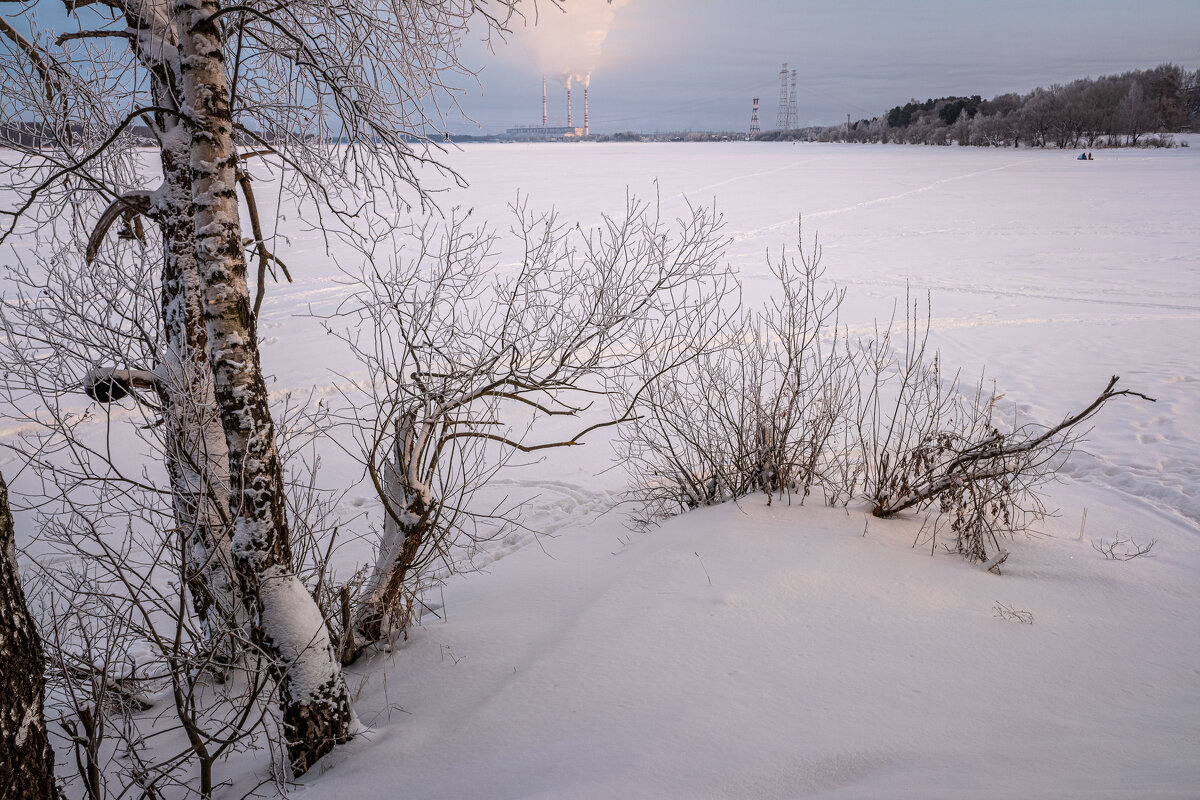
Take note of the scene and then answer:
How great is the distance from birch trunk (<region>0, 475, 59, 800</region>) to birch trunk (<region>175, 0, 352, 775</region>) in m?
1.07

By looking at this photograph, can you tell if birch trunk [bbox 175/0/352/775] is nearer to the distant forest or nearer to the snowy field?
the snowy field

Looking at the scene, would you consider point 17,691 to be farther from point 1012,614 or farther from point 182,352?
point 1012,614

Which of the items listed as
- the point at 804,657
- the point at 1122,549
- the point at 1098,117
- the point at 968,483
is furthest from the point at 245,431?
the point at 1098,117

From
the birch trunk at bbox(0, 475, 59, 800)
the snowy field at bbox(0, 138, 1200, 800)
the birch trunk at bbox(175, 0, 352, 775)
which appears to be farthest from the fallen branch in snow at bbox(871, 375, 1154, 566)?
the birch trunk at bbox(0, 475, 59, 800)

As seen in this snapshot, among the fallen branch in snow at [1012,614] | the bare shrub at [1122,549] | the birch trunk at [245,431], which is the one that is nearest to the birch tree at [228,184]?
the birch trunk at [245,431]

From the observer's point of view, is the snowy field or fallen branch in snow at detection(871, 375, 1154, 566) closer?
the snowy field

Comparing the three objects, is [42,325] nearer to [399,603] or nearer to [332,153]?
[332,153]

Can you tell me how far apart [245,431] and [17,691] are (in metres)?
1.32

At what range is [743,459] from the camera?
21.9 feet

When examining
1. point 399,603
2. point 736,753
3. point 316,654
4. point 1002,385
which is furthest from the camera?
point 1002,385

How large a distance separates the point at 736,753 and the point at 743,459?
3620mm

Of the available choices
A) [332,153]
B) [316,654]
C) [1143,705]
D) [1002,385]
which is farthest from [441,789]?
[1002,385]

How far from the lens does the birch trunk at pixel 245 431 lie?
330 centimetres

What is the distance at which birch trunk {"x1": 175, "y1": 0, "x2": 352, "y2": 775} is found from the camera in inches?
130
